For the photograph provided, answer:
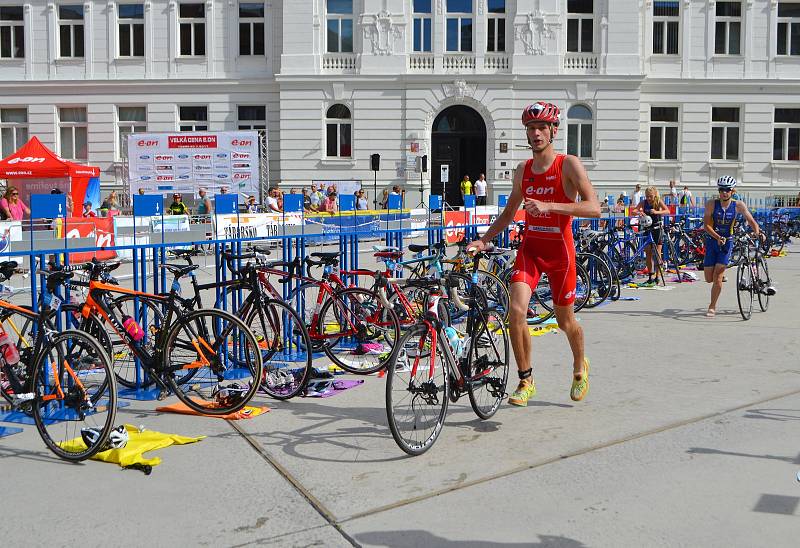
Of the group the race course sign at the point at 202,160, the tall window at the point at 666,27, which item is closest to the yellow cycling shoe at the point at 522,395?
the race course sign at the point at 202,160

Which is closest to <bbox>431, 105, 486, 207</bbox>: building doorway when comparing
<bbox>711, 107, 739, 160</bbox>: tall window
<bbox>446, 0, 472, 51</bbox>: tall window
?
<bbox>446, 0, 472, 51</bbox>: tall window

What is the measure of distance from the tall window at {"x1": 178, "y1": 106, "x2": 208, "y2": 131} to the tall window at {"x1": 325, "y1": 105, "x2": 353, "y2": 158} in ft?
17.1

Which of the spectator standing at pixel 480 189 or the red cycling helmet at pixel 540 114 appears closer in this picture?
the red cycling helmet at pixel 540 114

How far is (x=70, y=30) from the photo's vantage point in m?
40.1

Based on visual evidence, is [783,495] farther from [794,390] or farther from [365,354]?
[365,354]

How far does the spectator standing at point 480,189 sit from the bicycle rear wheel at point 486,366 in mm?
29873

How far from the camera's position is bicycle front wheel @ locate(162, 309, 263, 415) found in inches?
279

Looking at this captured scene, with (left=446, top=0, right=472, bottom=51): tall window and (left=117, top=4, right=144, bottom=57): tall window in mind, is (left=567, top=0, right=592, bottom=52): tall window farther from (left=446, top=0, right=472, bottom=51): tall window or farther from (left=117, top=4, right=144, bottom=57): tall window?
(left=117, top=4, right=144, bottom=57): tall window

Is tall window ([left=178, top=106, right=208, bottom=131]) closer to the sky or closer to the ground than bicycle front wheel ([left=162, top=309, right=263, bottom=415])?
closer to the sky

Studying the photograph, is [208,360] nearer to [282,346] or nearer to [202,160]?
[282,346]

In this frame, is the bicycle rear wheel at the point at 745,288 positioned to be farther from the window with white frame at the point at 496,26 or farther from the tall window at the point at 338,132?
the window with white frame at the point at 496,26

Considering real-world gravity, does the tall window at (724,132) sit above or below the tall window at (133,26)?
below

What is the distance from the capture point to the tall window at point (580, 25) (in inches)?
1534

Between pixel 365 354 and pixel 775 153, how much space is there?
35830 mm
